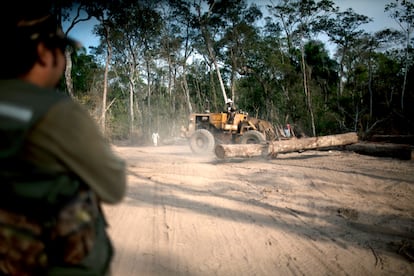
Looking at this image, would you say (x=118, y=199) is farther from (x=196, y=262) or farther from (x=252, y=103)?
(x=252, y=103)

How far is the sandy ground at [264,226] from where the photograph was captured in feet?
9.32

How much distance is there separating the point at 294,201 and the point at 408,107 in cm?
2021

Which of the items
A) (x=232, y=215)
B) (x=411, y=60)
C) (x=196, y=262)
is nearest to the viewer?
(x=196, y=262)

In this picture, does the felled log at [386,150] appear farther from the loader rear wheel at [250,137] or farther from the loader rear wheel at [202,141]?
the loader rear wheel at [202,141]

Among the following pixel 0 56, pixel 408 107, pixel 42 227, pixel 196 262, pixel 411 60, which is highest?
pixel 411 60

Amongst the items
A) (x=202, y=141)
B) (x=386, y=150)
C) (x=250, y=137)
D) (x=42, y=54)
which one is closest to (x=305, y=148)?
(x=250, y=137)

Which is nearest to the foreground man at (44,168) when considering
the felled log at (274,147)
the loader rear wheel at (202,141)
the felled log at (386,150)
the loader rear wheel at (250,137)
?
the felled log at (274,147)

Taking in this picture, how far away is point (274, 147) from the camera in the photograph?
9664 millimetres

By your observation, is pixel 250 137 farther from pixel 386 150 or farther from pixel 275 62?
pixel 275 62

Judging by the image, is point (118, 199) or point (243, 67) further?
point (243, 67)

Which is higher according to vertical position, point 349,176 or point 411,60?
point 411,60

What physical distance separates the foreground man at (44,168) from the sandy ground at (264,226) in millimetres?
1852

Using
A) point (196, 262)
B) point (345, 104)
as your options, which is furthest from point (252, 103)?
point (196, 262)

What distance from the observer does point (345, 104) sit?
24.4m
